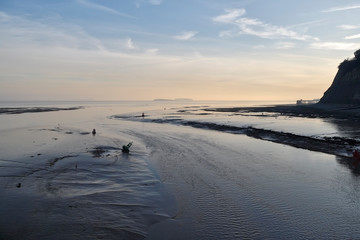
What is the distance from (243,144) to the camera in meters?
28.0

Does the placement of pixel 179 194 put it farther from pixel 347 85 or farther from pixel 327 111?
pixel 347 85

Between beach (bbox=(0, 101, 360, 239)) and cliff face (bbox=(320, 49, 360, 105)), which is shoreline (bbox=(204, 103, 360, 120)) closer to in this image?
cliff face (bbox=(320, 49, 360, 105))

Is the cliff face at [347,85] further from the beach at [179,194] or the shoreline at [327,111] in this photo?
the beach at [179,194]

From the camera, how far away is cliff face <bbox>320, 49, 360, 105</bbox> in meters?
71.4

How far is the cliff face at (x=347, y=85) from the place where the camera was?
71.4 m

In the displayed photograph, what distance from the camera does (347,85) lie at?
247 feet

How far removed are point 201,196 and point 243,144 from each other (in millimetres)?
16060

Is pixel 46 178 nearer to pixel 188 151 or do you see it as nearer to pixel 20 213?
pixel 20 213

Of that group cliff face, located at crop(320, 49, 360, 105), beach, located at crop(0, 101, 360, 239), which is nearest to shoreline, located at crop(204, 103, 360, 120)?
cliff face, located at crop(320, 49, 360, 105)

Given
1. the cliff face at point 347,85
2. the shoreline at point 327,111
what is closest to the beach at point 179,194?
the shoreline at point 327,111

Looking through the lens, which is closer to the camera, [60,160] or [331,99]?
[60,160]

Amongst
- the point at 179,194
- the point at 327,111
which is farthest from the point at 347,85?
the point at 179,194

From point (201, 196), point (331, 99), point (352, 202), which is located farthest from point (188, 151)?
point (331, 99)

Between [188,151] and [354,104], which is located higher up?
[354,104]
